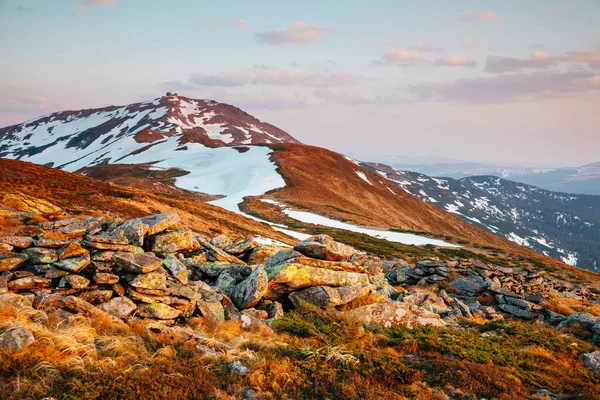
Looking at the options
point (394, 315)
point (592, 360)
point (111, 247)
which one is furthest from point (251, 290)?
point (592, 360)

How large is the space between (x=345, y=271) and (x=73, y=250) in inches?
452

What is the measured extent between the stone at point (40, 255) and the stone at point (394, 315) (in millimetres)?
11543

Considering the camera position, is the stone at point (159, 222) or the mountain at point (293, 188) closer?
the stone at point (159, 222)

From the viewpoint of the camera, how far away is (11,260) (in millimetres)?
11992

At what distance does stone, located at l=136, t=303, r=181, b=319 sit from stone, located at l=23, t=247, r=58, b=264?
382 cm

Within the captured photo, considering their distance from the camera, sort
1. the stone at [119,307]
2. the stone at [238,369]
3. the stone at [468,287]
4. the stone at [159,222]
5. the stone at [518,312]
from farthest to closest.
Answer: the stone at [468,287]
the stone at [518,312]
the stone at [159,222]
the stone at [119,307]
the stone at [238,369]

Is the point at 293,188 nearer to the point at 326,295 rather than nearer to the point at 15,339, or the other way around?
the point at 326,295

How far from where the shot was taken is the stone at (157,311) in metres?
12.0

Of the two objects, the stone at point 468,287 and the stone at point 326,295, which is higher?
the stone at point 326,295

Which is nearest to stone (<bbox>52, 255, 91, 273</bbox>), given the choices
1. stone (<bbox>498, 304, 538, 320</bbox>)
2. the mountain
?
stone (<bbox>498, 304, 538, 320</bbox>)

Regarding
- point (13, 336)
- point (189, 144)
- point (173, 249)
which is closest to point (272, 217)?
point (173, 249)

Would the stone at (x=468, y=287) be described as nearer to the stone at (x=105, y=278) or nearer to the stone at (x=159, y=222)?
the stone at (x=159, y=222)

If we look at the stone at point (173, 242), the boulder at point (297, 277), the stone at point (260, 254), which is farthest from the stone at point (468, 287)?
the stone at point (173, 242)

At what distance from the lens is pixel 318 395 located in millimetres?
8117
